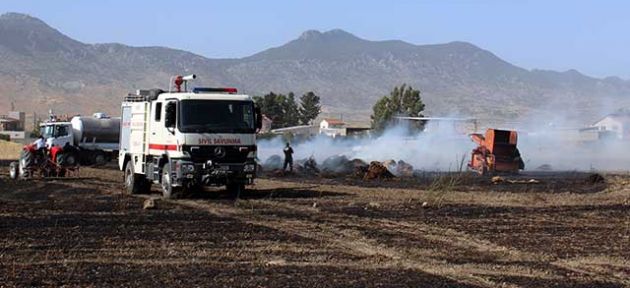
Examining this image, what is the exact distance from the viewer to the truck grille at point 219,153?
23359 mm

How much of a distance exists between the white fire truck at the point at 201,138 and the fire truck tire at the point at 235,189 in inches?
14.4

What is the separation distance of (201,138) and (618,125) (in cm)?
7077

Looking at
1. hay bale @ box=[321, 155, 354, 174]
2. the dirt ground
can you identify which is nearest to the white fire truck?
the dirt ground

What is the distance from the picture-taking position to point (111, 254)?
12859 mm

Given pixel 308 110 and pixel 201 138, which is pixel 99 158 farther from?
pixel 308 110

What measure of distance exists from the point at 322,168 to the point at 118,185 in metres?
17.4

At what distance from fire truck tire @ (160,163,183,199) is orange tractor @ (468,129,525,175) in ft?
77.4

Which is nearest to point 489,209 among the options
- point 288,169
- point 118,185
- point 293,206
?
point 293,206

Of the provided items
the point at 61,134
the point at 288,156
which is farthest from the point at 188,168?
the point at 61,134

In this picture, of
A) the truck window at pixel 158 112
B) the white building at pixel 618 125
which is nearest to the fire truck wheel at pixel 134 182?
the truck window at pixel 158 112

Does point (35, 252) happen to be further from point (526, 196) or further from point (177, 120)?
point (526, 196)

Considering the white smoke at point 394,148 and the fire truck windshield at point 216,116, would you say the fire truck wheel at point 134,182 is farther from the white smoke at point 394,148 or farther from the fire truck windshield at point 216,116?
the white smoke at point 394,148

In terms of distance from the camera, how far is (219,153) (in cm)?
2356

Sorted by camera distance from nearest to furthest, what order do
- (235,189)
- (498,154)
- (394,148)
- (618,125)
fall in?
1. (235,189)
2. (498,154)
3. (394,148)
4. (618,125)
